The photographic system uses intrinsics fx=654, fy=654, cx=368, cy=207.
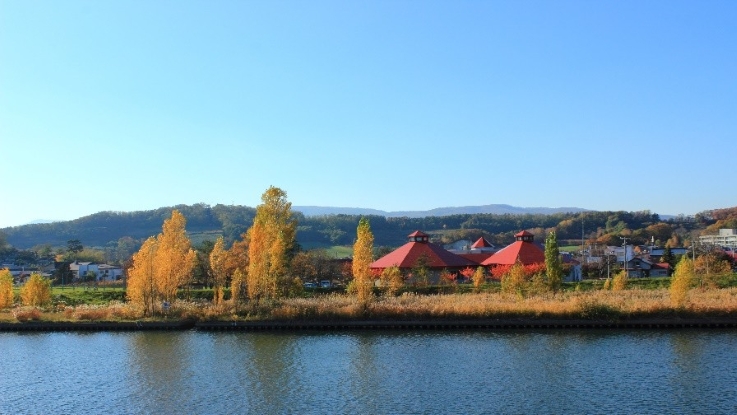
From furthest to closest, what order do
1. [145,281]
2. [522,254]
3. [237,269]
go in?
[522,254] < [237,269] < [145,281]

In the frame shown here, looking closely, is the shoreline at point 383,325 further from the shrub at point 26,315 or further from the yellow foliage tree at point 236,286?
the yellow foliage tree at point 236,286

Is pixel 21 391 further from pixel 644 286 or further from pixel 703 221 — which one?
pixel 703 221

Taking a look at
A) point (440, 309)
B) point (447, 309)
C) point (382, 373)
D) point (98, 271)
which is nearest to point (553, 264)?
point (447, 309)

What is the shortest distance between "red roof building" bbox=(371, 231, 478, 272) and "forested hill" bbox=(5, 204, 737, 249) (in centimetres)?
4878

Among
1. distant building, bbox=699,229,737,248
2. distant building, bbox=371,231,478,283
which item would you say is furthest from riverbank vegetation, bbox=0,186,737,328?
distant building, bbox=699,229,737,248

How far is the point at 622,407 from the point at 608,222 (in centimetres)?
11841

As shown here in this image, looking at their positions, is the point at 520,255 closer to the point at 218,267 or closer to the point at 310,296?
the point at 310,296

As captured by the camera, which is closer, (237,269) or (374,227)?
(237,269)

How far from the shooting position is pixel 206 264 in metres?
59.4

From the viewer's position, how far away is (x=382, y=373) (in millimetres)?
25938

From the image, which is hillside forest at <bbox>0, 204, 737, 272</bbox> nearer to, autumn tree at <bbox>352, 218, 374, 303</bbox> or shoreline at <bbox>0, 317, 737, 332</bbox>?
shoreline at <bbox>0, 317, 737, 332</bbox>

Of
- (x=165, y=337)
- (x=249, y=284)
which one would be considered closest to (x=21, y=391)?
(x=165, y=337)

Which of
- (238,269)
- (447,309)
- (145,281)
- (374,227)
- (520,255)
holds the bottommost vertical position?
(447,309)

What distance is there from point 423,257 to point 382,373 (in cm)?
3426
